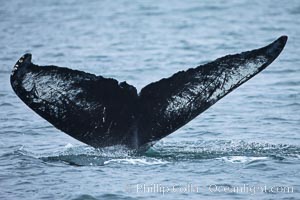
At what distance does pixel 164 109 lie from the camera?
→ 9203 millimetres

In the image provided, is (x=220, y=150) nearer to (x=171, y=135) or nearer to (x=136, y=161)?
(x=136, y=161)

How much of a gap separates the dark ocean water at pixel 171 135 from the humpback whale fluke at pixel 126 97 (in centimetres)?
48

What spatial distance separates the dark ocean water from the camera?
9055 mm

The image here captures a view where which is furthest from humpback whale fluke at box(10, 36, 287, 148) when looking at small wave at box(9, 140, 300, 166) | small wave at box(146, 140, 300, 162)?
small wave at box(146, 140, 300, 162)

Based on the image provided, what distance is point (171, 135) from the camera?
11844 millimetres

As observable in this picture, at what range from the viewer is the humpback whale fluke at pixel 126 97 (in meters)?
9.07

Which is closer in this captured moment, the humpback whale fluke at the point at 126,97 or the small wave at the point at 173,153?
the humpback whale fluke at the point at 126,97

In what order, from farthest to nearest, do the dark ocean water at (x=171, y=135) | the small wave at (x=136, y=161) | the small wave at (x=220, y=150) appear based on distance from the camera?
the small wave at (x=220, y=150), the small wave at (x=136, y=161), the dark ocean water at (x=171, y=135)

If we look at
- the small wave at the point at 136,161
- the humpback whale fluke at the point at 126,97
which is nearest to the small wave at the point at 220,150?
the small wave at the point at 136,161

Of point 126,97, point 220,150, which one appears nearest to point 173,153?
point 220,150

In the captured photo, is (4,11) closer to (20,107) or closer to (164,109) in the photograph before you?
(20,107)

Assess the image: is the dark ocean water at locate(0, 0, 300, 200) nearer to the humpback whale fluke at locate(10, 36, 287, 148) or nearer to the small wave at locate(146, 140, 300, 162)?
the small wave at locate(146, 140, 300, 162)

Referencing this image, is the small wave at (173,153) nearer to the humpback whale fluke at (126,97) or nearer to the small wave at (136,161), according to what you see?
the small wave at (136,161)

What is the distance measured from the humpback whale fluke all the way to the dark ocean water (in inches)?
18.9
